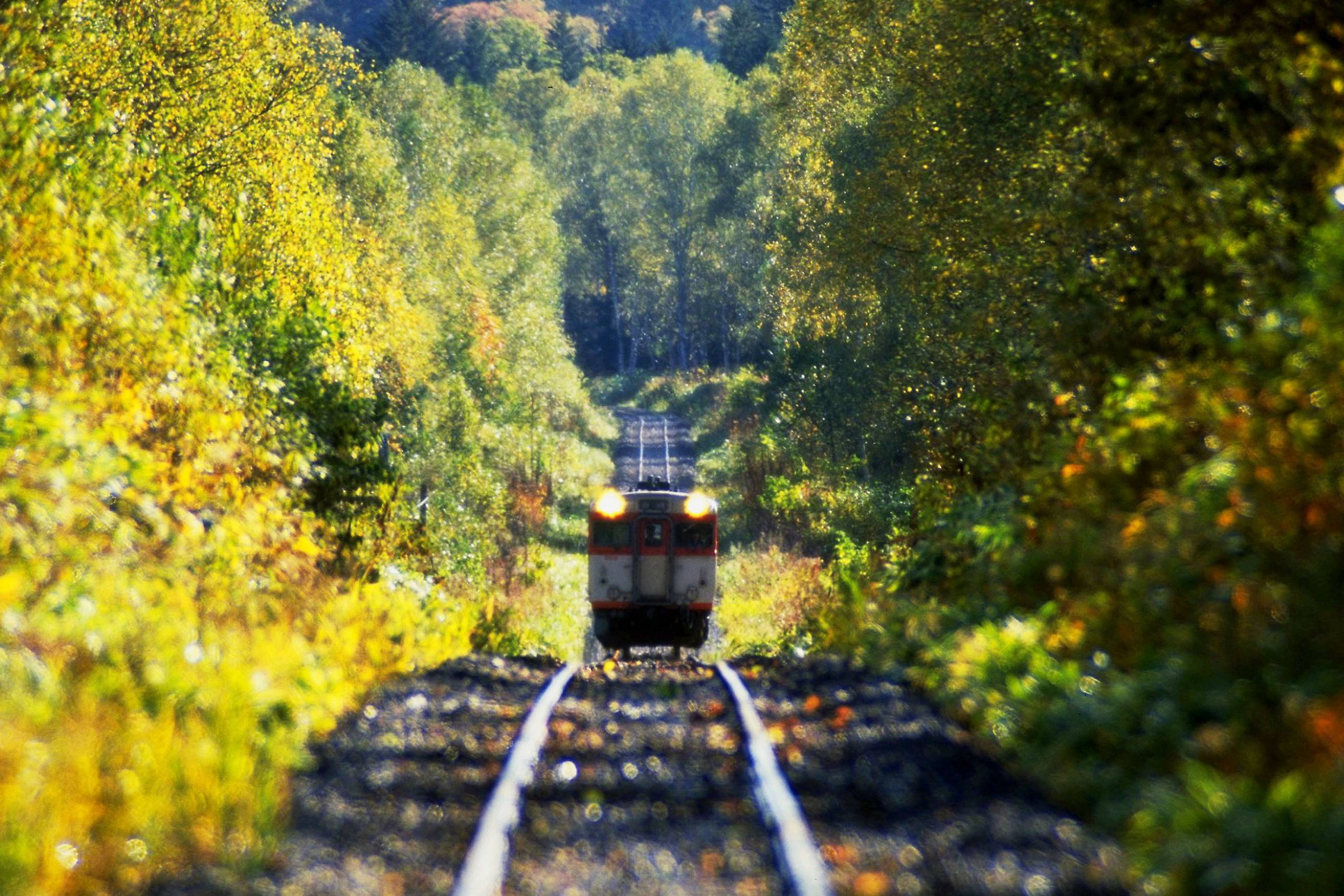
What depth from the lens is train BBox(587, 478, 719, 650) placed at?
668 inches

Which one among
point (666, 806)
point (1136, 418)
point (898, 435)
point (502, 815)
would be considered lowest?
point (666, 806)

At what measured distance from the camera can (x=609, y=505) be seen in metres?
16.9

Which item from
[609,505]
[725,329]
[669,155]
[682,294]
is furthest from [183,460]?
[682,294]

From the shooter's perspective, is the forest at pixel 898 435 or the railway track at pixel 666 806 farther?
the forest at pixel 898 435

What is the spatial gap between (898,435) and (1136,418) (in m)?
19.8

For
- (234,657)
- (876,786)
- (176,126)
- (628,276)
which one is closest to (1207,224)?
(876,786)

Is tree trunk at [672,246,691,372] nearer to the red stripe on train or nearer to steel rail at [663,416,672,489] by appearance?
steel rail at [663,416,672,489]

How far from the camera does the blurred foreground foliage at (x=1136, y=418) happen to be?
17.8 feet

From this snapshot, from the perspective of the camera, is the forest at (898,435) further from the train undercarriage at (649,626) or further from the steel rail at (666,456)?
the steel rail at (666,456)

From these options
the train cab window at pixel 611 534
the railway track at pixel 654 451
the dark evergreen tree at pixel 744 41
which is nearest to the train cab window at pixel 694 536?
the train cab window at pixel 611 534

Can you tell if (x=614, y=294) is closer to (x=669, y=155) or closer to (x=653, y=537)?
(x=669, y=155)

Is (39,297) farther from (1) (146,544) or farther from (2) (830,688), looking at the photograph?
(2) (830,688)

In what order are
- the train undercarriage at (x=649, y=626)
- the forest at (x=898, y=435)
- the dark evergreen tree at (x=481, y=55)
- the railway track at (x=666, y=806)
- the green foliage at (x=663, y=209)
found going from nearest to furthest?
the railway track at (x=666, y=806), the forest at (x=898, y=435), the train undercarriage at (x=649, y=626), the green foliage at (x=663, y=209), the dark evergreen tree at (x=481, y=55)

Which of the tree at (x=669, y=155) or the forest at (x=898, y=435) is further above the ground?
the tree at (x=669, y=155)
